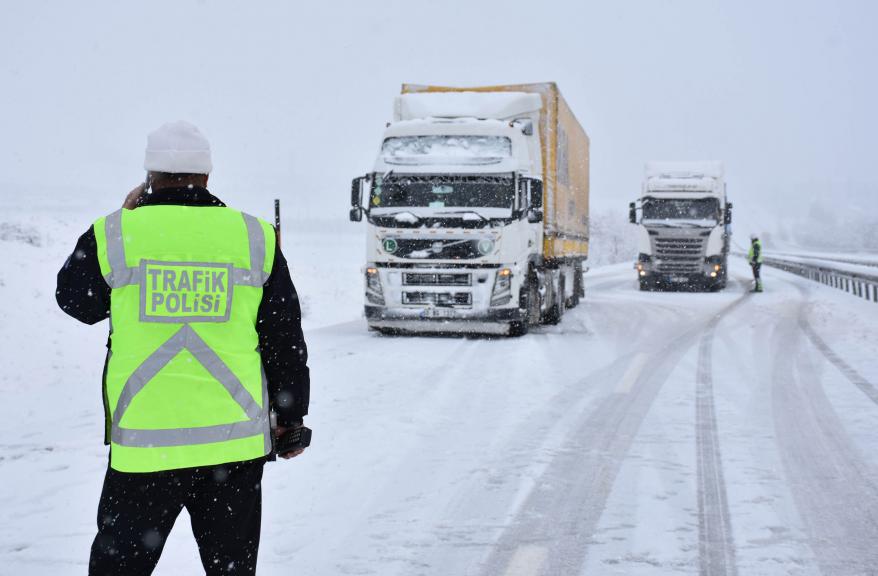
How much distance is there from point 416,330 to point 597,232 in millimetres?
89176

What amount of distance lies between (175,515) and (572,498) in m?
3.02

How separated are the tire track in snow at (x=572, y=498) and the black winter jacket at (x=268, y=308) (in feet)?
5.39

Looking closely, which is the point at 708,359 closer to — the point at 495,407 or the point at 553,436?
the point at 495,407

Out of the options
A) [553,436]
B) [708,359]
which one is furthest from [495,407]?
[708,359]

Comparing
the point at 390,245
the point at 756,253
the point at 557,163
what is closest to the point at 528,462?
the point at 390,245

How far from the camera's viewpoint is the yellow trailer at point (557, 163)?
49.9ft

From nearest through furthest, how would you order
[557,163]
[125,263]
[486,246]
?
[125,263], [486,246], [557,163]

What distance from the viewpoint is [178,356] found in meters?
2.63

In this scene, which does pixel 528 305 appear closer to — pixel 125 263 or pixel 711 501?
pixel 711 501

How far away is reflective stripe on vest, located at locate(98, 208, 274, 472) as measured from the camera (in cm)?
261

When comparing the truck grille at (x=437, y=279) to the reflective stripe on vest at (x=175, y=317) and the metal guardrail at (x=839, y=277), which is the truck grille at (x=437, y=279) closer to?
the reflective stripe on vest at (x=175, y=317)

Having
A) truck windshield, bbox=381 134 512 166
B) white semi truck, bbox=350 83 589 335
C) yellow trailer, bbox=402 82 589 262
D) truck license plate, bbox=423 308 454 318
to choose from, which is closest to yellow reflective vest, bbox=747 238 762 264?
yellow trailer, bbox=402 82 589 262

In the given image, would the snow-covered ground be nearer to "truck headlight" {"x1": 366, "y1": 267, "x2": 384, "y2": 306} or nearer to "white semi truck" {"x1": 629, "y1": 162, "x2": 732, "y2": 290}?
"truck headlight" {"x1": 366, "y1": 267, "x2": 384, "y2": 306}

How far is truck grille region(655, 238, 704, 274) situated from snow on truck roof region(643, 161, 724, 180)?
185 cm
